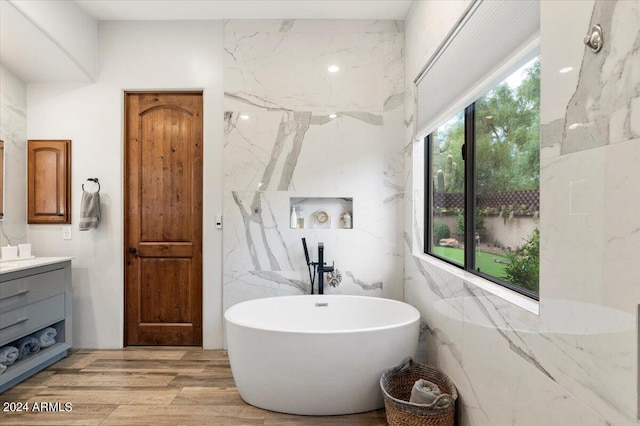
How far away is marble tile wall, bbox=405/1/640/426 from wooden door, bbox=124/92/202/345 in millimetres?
2620

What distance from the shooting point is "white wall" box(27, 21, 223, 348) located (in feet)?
10.7

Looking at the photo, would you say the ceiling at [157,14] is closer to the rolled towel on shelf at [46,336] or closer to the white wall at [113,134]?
the white wall at [113,134]

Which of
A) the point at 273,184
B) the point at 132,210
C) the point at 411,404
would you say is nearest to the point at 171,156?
the point at 132,210

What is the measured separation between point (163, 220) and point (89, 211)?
0.58 m

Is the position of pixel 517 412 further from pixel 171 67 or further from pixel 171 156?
pixel 171 67

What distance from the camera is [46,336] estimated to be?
2.85 meters

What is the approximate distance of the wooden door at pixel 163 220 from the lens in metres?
3.33

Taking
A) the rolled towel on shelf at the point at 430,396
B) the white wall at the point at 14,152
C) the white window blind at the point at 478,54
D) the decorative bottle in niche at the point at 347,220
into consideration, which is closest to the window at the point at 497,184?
the white window blind at the point at 478,54

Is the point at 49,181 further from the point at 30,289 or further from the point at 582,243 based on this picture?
the point at 582,243

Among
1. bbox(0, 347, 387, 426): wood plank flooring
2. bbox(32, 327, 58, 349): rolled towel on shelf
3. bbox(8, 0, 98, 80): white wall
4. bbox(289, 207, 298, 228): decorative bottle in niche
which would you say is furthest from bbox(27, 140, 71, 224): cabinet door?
bbox(289, 207, 298, 228): decorative bottle in niche

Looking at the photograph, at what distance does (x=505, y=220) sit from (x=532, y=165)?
0.33 m

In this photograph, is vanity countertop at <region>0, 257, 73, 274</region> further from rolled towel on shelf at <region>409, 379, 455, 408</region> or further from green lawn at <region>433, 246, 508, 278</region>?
green lawn at <region>433, 246, 508, 278</region>

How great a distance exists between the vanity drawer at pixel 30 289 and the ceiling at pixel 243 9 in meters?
2.19

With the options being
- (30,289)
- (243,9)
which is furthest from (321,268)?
(243,9)
